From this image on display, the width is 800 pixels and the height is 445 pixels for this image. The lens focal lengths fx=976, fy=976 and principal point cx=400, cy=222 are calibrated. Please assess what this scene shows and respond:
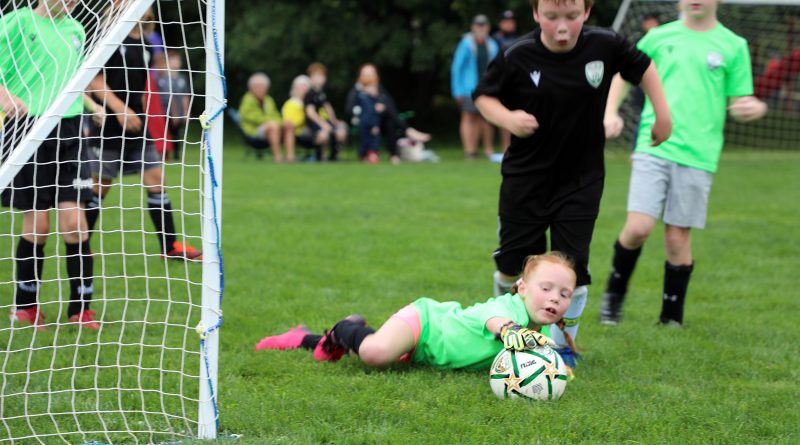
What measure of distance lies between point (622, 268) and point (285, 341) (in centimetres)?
205

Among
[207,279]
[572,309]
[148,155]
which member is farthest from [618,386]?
[148,155]

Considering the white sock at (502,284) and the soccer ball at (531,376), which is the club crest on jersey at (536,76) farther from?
the soccer ball at (531,376)

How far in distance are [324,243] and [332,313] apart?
2.56 meters

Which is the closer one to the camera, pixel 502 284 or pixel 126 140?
pixel 502 284

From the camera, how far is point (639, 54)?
184 inches

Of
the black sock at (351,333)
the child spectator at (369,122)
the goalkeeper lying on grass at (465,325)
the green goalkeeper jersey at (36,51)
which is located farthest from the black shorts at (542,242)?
the child spectator at (369,122)

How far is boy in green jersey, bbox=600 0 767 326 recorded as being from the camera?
17.9 feet

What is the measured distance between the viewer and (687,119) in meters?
5.50

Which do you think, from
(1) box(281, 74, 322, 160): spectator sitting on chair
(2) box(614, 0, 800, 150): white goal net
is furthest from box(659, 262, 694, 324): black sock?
(1) box(281, 74, 322, 160): spectator sitting on chair

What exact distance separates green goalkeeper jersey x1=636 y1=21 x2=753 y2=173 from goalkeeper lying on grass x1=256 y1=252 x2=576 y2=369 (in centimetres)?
139

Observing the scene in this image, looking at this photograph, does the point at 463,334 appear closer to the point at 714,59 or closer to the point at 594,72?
the point at 594,72

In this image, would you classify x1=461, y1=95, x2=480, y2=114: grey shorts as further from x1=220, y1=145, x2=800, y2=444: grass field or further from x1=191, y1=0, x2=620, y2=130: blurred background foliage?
x1=191, y1=0, x2=620, y2=130: blurred background foliage

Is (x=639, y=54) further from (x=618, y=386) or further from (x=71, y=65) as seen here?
(x=71, y=65)

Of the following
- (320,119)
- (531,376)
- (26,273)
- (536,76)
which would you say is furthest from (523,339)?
(320,119)
